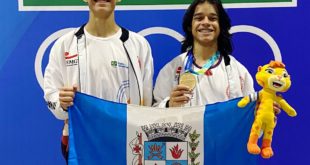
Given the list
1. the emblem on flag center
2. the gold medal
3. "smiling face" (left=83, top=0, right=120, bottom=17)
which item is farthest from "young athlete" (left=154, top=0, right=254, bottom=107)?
"smiling face" (left=83, top=0, right=120, bottom=17)

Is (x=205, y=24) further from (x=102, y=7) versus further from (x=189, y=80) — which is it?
(x=102, y=7)

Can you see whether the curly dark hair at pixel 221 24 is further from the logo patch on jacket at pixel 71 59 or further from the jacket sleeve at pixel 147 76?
the logo patch on jacket at pixel 71 59

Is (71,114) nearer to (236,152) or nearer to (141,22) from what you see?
(236,152)

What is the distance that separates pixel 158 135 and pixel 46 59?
3.14ft

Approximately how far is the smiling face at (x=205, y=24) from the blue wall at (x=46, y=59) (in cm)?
41

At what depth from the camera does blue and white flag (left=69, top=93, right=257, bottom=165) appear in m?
1.64

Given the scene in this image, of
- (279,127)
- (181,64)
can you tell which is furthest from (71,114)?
(279,127)

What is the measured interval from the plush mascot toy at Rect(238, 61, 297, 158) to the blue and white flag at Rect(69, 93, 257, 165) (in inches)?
3.5

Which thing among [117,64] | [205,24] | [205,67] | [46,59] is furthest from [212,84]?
[46,59]

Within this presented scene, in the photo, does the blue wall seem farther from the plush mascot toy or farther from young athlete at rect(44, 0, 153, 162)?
the plush mascot toy

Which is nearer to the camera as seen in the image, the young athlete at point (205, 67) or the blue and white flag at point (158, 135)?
the blue and white flag at point (158, 135)

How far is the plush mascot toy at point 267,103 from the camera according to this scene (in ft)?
4.93

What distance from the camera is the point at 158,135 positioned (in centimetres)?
165

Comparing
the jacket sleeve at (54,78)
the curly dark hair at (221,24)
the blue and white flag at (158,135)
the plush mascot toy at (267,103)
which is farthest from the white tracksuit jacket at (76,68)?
the plush mascot toy at (267,103)
